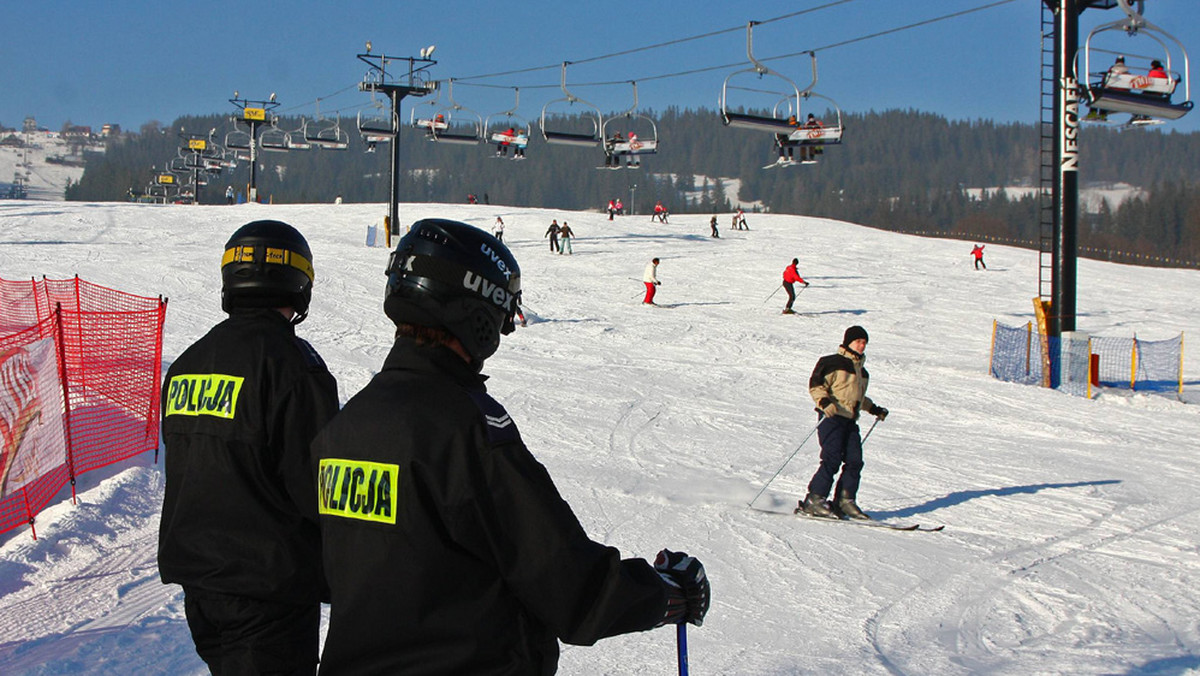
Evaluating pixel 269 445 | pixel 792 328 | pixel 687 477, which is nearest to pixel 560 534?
pixel 269 445

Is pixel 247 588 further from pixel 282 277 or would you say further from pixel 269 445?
pixel 282 277

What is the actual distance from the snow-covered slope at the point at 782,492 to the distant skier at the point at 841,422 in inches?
12.3

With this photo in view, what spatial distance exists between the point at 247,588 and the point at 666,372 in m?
13.7

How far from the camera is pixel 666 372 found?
16078mm

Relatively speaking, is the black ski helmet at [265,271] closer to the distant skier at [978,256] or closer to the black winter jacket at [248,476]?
the black winter jacket at [248,476]

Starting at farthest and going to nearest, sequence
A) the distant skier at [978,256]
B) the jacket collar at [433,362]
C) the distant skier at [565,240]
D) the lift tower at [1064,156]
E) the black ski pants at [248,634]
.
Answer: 1. the distant skier at [978,256]
2. the distant skier at [565,240]
3. the lift tower at [1064,156]
4. the black ski pants at [248,634]
5. the jacket collar at [433,362]

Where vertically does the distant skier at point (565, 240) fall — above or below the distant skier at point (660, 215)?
below

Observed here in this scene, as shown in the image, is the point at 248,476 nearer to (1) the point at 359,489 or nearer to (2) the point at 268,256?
(2) the point at 268,256

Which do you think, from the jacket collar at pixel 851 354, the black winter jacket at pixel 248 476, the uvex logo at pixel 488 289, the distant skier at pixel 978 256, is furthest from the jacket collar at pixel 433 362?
the distant skier at pixel 978 256

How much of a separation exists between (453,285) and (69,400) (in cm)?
710

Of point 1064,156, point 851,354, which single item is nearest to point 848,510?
point 851,354

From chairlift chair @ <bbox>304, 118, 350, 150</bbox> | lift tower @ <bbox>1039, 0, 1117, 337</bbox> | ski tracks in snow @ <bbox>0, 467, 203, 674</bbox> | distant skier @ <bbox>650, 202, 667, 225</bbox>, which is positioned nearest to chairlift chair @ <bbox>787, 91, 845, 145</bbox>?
lift tower @ <bbox>1039, 0, 1117, 337</bbox>

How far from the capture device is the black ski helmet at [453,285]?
200cm

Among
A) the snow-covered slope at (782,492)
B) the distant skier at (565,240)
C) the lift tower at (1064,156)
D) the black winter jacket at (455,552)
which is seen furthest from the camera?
the distant skier at (565,240)
